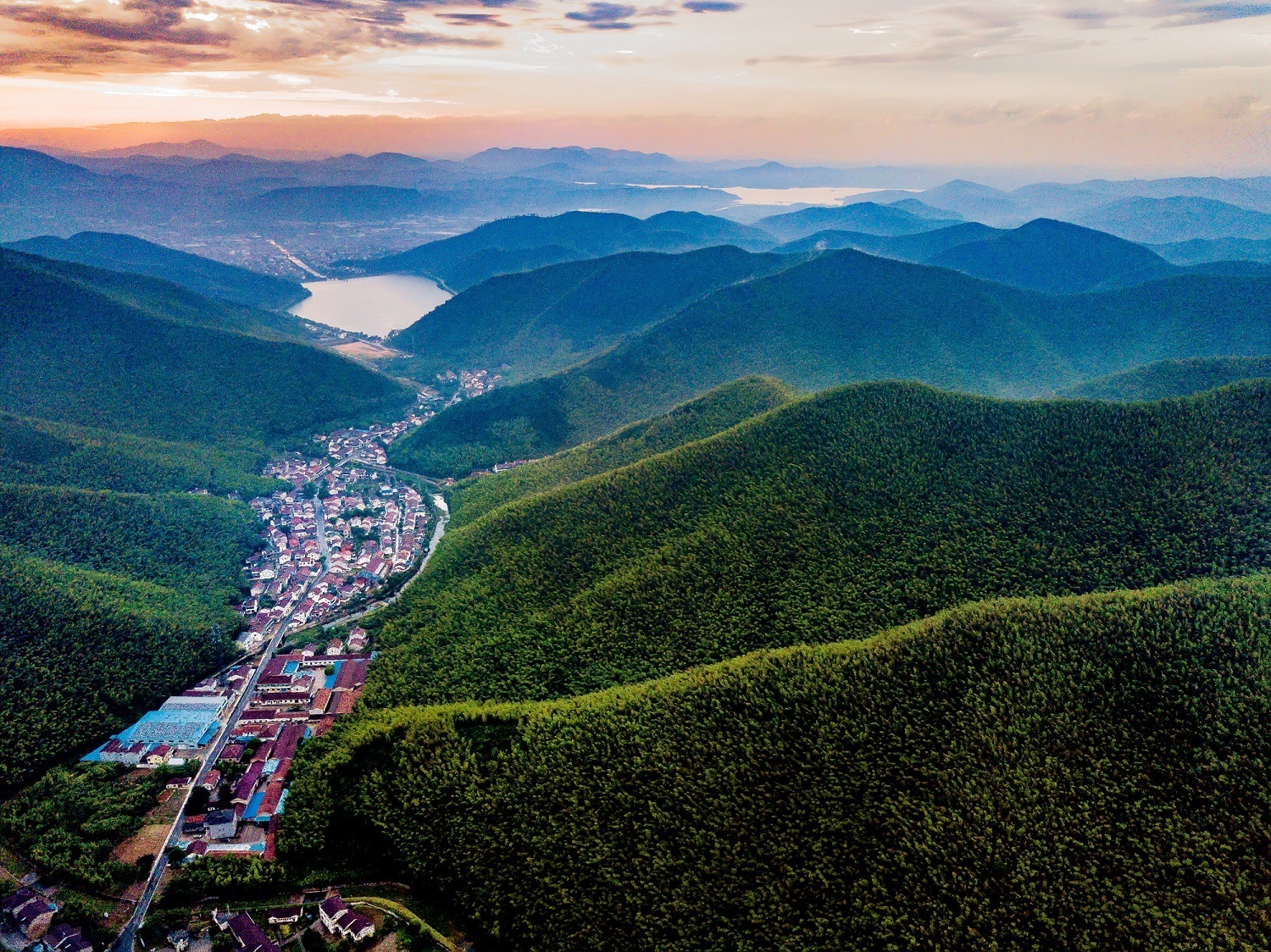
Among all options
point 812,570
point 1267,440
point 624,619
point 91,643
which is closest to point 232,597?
point 91,643

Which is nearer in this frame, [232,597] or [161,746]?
[161,746]

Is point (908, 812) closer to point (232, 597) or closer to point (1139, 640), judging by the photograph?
point (1139, 640)

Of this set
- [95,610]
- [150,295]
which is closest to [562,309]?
[150,295]

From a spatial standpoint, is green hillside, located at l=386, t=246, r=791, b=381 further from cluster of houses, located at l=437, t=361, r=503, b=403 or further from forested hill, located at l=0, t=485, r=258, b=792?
forested hill, located at l=0, t=485, r=258, b=792

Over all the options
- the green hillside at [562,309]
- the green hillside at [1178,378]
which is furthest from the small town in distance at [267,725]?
the green hillside at [1178,378]

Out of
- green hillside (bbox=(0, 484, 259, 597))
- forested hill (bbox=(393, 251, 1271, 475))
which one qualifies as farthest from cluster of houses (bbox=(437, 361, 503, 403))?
green hillside (bbox=(0, 484, 259, 597))

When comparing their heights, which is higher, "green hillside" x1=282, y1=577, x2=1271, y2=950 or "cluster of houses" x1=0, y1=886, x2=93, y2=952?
"green hillside" x1=282, y1=577, x2=1271, y2=950
